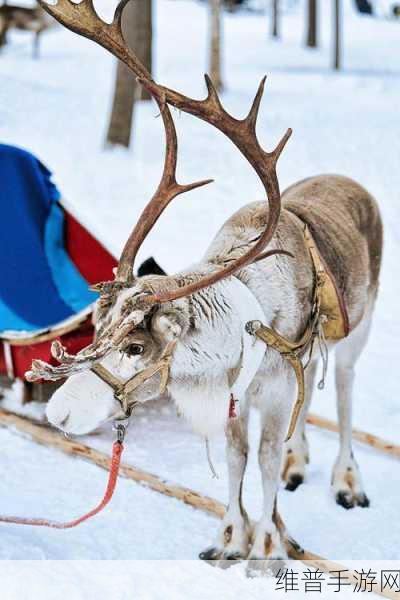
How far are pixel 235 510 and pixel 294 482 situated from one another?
2.41 ft

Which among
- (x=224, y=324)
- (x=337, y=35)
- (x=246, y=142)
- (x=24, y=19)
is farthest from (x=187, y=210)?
(x=24, y=19)

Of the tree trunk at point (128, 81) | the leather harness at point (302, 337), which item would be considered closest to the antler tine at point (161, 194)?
the leather harness at point (302, 337)

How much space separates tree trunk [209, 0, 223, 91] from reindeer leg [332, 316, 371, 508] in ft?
26.5

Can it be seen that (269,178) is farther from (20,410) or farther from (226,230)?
(20,410)

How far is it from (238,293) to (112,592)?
124 cm

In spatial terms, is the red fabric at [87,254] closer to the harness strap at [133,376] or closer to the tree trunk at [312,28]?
the harness strap at [133,376]

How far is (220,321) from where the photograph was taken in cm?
311

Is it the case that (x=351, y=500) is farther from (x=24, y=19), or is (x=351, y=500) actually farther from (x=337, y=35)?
(x=24, y=19)

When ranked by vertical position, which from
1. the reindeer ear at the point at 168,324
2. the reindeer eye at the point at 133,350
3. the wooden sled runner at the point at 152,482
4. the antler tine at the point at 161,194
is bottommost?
the wooden sled runner at the point at 152,482

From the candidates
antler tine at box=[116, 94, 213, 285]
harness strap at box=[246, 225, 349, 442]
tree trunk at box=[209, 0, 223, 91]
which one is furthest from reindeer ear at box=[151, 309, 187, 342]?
tree trunk at box=[209, 0, 223, 91]

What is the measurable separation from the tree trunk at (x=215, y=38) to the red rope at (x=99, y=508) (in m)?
9.20

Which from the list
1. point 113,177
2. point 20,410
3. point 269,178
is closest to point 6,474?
point 20,410

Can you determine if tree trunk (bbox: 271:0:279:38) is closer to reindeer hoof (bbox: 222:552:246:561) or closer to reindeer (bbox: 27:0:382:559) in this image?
reindeer (bbox: 27:0:382:559)

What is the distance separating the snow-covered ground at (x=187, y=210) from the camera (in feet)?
12.4
